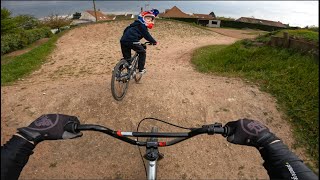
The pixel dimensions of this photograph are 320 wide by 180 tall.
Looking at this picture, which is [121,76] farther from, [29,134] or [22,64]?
[22,64]

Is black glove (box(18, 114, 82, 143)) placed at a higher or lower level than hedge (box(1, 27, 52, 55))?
higher

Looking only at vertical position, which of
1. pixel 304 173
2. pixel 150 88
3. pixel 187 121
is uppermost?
pixel 304 173

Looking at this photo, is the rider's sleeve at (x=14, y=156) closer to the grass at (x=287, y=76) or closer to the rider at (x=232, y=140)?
the rider at (x=232, y=140)

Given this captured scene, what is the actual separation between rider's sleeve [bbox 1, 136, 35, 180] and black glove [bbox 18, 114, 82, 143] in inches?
2.5

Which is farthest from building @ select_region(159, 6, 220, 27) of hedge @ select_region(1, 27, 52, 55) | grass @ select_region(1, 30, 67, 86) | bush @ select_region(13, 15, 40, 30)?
grass @ select_region(1, 30, 67, 86)

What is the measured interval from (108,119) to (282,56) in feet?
25.2

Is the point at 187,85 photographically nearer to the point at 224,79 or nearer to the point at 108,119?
the point at 224,79

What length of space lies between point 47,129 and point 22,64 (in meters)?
13.6

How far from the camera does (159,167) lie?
561 cm

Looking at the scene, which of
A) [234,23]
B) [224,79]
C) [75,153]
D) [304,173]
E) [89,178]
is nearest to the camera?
[304,173]

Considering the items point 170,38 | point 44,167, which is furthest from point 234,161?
point 170,38

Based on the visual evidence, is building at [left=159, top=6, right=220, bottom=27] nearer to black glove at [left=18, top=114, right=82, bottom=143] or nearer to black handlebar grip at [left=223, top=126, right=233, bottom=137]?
black handlebar grip at [left=223, top=126, right=233, bottom=137]

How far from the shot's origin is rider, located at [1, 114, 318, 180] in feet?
6.50

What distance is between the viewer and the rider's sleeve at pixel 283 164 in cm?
198
